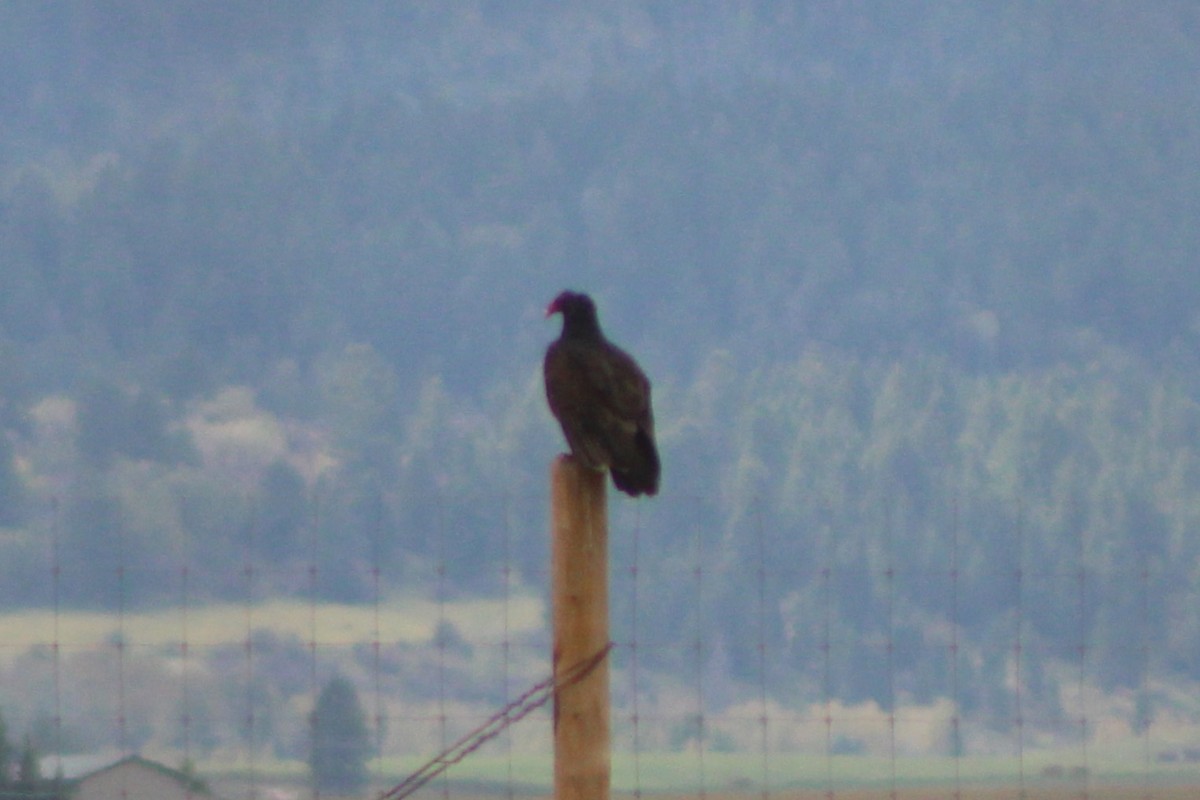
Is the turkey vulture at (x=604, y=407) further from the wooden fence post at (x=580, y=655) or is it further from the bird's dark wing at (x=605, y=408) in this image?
the wooden fence post at (x=580, y=655)

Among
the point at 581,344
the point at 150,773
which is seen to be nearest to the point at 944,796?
the point at 581,344

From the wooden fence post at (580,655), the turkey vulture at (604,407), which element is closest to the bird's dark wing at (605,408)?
the turkey vulture at (604,407)

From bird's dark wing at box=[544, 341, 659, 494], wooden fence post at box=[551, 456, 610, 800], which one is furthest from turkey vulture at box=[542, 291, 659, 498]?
wooden fence post at box=[551, 456, 610, 800]

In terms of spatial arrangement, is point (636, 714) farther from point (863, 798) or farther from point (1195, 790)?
point (1195, 790)

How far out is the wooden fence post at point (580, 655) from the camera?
389 centimetres

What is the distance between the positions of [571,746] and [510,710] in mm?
191

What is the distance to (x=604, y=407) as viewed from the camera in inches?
188

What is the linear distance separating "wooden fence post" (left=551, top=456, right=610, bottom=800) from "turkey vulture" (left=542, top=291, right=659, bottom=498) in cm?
34

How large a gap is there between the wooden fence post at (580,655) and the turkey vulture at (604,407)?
339 millimetres

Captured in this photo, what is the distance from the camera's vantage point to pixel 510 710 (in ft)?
13.1

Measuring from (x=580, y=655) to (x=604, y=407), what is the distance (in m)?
1.05

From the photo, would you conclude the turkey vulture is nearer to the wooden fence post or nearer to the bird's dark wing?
the bird's dark wing

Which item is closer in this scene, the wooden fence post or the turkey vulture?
the wooden fence post

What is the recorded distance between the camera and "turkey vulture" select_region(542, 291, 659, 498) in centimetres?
455
